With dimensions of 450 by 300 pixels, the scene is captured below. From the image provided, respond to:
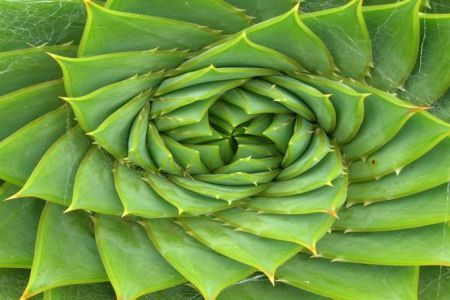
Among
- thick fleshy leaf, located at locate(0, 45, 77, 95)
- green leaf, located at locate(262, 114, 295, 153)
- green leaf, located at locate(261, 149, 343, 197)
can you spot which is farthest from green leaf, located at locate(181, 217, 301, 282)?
thick fleshy leaf, located at locate(0, 45, 77, 95)

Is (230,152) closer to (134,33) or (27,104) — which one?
(134,33)

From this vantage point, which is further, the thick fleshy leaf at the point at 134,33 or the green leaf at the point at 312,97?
the green leaf at the point at 312,97

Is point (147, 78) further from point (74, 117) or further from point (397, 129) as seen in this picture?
point (397, 129)

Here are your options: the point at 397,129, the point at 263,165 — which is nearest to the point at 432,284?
the point at 397,129

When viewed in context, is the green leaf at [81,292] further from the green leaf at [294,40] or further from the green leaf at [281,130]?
the green leaf at [294,40]

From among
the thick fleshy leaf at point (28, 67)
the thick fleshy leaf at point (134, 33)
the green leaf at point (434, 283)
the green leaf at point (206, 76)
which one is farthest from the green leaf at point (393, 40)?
the thick fleshy leaf at point (28, 67)

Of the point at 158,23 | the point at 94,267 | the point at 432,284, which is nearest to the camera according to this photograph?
the point at 158,23

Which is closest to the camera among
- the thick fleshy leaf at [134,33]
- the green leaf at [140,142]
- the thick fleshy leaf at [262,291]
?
the thick fleshy leaf at [134,33]

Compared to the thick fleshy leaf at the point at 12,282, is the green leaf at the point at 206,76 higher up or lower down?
higher up
